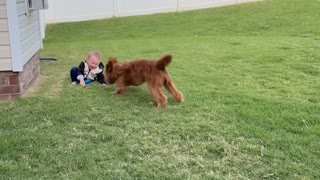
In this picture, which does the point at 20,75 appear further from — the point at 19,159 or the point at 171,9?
the point at 171,9

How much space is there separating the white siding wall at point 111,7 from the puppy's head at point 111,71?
11.8 meters

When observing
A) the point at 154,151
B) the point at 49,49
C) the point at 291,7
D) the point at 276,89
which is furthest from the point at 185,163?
the point at 291,7


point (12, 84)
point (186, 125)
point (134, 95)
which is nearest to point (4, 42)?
point (12, 84)

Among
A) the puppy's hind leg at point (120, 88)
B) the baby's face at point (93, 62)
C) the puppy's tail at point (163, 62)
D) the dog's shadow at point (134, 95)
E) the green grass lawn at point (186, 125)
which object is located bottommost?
the dog's shadow at point (134, 95)

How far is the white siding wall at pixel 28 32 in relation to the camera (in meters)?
5.45

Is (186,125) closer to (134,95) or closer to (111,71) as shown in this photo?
(134,95)

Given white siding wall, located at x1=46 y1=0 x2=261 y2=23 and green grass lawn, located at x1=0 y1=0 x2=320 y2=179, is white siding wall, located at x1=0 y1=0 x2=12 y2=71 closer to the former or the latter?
green grass lawn, located at x1=0 y1=0 x2=320 y2=179

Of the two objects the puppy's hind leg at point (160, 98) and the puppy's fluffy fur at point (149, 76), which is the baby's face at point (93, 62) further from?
the puppy's hind leg at point (160, 98)

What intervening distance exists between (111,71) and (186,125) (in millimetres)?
1755

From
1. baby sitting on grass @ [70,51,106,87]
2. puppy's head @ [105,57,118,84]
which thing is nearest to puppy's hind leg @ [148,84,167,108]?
puppy's head @ [105,57,118,84]

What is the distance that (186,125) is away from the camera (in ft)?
14.0

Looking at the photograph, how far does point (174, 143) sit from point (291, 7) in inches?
538

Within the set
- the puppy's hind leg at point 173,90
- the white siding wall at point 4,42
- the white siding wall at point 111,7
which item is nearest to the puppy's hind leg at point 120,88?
the puppy's hind leg at point 173,90

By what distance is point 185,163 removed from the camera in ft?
11.2
